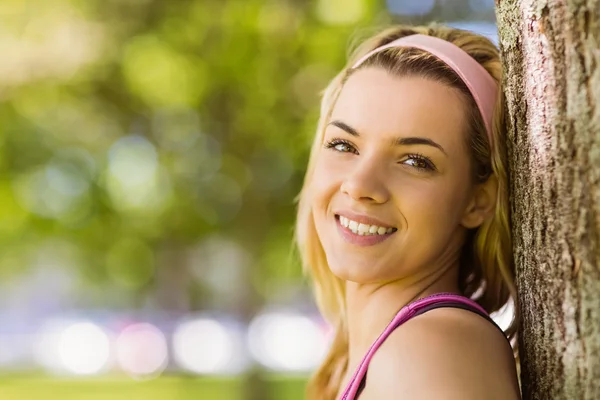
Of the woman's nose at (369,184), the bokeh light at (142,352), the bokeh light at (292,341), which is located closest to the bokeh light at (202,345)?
the bokeh light at (142,352)

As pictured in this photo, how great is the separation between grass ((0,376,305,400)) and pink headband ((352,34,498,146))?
15613mm

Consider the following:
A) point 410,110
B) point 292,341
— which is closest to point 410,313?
point 410,110

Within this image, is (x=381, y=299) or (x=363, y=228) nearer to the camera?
(x=363, y=228)

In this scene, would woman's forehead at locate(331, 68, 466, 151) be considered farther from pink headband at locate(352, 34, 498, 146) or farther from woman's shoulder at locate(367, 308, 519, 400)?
woman's shoulder at locate(367, 308, 519, 400)

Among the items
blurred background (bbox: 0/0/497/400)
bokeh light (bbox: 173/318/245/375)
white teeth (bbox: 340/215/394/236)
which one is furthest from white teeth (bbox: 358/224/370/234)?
bokeh light (bbox: 173/318/245/375)

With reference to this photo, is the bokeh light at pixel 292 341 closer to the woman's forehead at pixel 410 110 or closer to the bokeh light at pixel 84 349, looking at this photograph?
the bokeh light at pixel 84 349

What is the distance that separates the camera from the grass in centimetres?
1917

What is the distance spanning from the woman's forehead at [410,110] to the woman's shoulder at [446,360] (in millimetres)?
466

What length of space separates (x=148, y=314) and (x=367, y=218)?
109ft

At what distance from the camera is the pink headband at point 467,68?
2.30 m

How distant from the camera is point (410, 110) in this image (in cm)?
225

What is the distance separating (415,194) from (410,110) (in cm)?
21

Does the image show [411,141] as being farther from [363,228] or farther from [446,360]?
[446,360]

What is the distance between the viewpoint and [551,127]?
1.82m
